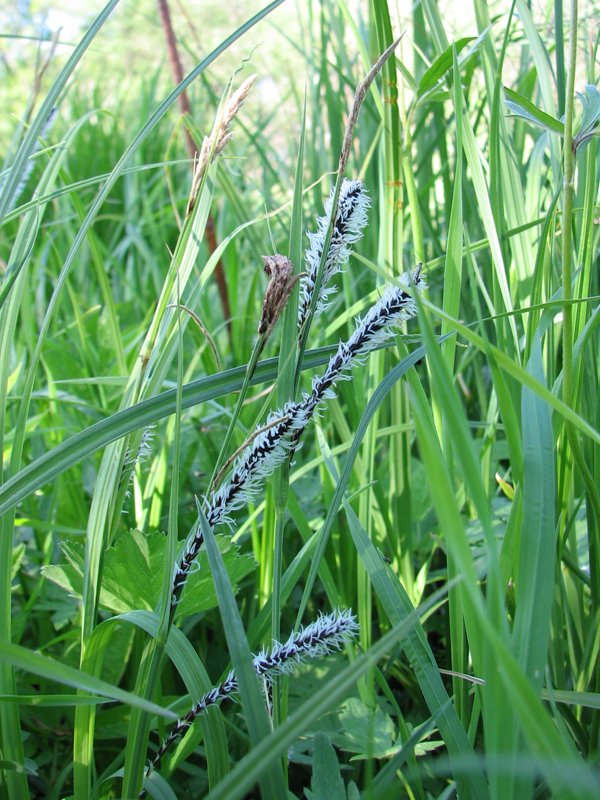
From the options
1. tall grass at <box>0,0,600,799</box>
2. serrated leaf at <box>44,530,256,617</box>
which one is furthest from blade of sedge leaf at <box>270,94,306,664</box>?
serrated leaf at <box>44,530,256,617</box>

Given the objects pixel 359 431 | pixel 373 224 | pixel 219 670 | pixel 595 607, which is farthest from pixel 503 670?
pixel 373 224

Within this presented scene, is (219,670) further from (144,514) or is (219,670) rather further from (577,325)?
(577,325)

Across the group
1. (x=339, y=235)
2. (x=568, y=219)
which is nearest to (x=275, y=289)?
(x=339, y=235)

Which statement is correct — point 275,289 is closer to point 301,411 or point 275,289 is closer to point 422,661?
point 301,411

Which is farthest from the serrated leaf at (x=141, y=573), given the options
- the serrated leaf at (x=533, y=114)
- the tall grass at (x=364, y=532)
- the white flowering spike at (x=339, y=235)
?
the serrated leaf at (x=533, y=114)

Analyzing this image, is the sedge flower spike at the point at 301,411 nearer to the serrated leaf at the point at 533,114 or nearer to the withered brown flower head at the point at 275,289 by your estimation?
the withered brown flower head at the point at 275,289
